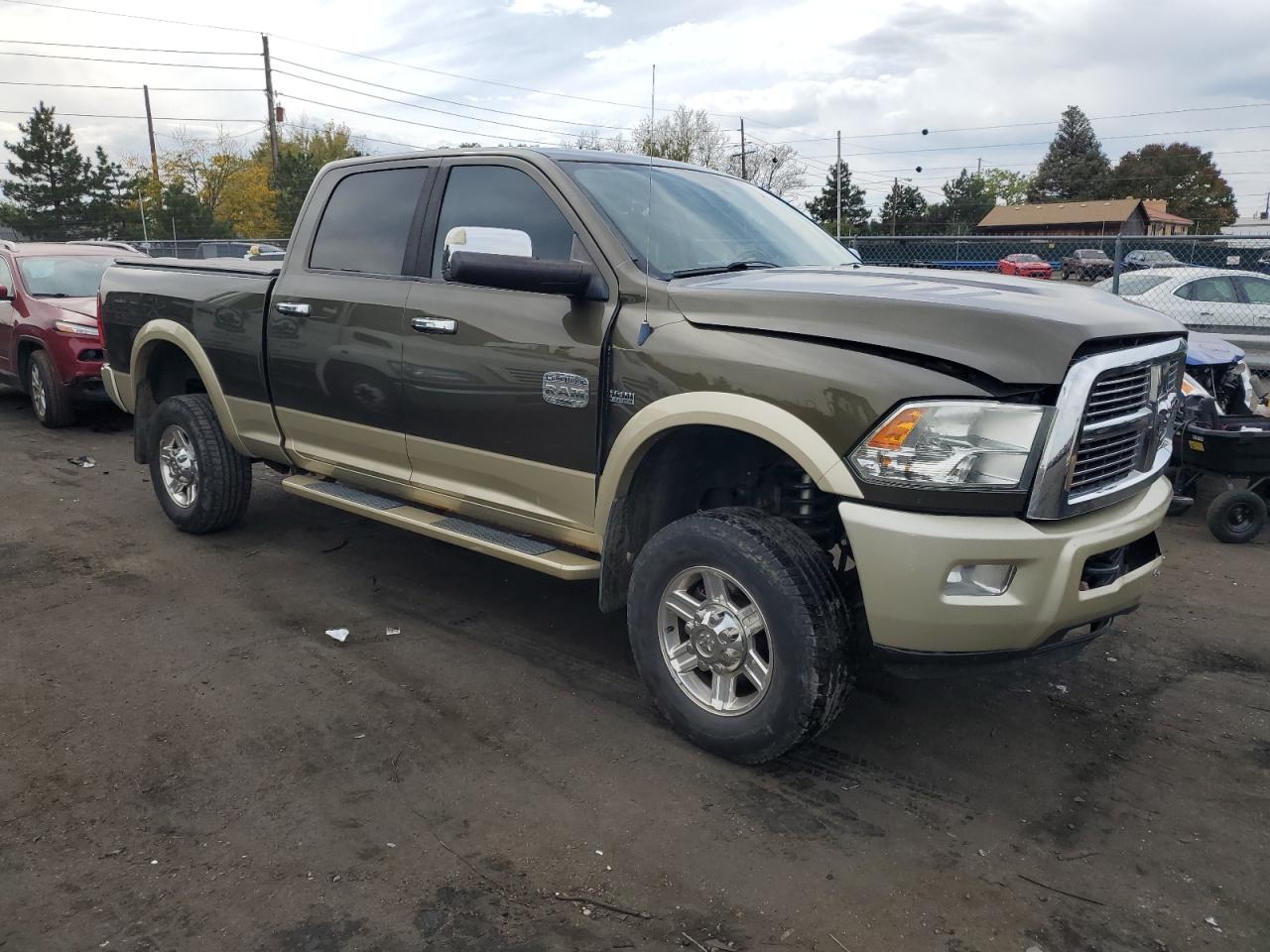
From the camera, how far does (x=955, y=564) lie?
292 centimetres

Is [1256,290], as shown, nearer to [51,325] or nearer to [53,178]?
[51,325]

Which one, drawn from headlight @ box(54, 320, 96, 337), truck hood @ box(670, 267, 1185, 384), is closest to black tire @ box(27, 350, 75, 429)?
headlight @ box(54, 320, 96, 337)

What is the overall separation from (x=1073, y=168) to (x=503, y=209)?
104 m

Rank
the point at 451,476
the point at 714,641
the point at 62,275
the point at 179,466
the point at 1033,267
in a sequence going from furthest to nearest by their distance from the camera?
the point at 1033,267 → the point at 62,275 → the point at 179,466 → the point at 451,476 → the point at 714,641

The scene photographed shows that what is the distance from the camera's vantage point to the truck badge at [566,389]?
149 inches

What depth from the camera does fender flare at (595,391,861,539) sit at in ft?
10.2

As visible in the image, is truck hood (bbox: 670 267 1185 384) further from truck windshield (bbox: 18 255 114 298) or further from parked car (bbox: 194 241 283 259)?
parked car (bbox: 194 241 283 259)

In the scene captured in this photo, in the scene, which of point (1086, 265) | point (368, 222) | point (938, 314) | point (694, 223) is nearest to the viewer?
point (938, 314)

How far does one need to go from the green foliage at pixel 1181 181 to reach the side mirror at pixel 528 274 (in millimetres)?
98140

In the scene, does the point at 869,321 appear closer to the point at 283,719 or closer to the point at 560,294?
the point at 560,294

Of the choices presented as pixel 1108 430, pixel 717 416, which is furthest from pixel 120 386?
pixel 1108 430

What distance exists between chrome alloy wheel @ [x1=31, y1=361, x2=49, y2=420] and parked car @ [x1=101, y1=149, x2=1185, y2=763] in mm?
6061

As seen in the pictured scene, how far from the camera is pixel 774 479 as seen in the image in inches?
148

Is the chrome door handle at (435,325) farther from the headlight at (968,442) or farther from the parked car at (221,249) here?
the parked car at (221,249)
